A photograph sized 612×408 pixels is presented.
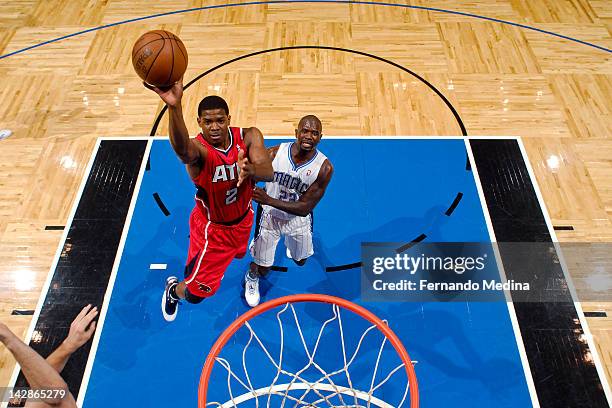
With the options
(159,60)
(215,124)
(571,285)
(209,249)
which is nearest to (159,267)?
(209,249)

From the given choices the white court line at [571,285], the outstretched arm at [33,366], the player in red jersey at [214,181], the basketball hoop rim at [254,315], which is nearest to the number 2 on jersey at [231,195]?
the player in red jersey at [214,181]

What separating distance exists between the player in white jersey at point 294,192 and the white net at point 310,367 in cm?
52

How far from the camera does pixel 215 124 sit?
351 cm

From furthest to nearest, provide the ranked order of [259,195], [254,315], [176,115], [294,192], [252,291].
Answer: [252,291], [294,192], [259,195], [254,315], [176,115]

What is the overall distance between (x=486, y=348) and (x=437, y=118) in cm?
289

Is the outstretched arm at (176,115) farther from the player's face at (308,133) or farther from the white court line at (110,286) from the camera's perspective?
the white court line at (110,286)

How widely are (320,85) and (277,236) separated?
301 cm

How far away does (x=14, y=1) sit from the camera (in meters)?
8.33

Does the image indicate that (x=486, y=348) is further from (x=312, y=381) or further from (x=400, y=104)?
(x=400, y=104)

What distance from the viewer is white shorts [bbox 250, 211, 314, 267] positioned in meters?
4.24

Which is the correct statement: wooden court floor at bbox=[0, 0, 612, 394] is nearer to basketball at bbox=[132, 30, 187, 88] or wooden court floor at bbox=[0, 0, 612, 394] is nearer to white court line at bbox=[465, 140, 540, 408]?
white court line at bbox=[465, 140, 540, 408]

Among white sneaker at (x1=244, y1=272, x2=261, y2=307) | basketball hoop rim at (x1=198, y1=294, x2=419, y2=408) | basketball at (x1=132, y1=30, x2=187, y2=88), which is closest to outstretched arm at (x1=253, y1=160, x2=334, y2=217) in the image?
basketball hoop rim at (x1=198, y1=294, x2=419, y2=408)

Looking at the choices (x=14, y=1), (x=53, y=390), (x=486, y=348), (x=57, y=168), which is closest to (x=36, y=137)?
(x=57, y=168)

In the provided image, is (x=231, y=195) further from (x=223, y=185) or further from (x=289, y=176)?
(x=289, y=176)
